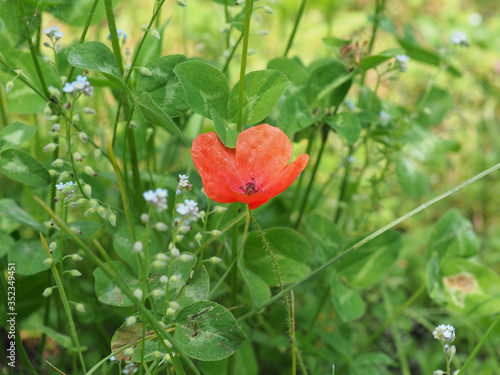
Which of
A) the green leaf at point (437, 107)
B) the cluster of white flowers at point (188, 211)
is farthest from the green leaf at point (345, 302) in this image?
the green leaf at point (437, 107)

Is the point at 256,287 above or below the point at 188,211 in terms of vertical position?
below

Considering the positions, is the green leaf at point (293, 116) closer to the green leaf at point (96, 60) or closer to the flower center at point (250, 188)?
the flower center at point (250, 188)

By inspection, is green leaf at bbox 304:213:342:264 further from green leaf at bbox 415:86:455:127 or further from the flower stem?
green leaf at bbox 415:86:455:127

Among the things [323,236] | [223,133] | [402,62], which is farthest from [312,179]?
[223,133]

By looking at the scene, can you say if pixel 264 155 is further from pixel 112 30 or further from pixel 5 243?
pixel 5 243

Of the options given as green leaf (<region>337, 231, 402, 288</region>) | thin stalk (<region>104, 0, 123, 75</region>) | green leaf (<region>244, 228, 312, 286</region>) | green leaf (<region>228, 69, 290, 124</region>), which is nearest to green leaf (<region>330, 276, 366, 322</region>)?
green leaf (<region>337, 231, 402, 288</region>)

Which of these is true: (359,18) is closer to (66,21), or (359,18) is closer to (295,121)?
(295,121)

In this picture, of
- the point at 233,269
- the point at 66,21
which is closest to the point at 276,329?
the point at 233,269
